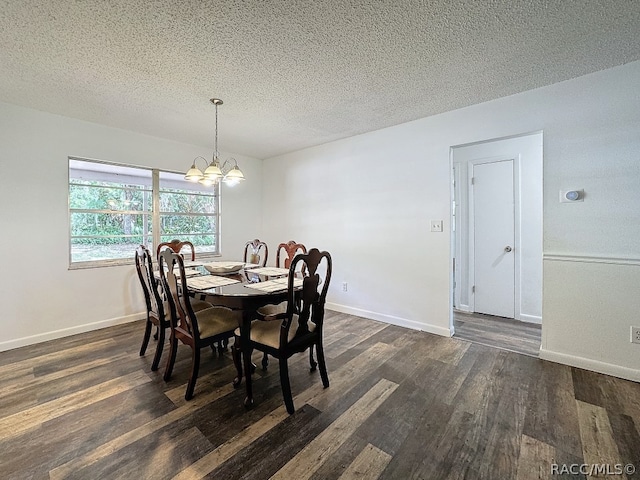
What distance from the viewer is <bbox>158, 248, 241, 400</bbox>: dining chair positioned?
6.28 feet

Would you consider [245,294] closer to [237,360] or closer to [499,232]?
[237,360]

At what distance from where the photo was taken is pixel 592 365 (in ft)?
7.57

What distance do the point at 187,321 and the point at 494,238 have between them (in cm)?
372

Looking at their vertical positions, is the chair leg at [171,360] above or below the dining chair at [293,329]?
below

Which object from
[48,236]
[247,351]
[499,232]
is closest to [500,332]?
[499,232]

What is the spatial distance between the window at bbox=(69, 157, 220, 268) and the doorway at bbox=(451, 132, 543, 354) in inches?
142

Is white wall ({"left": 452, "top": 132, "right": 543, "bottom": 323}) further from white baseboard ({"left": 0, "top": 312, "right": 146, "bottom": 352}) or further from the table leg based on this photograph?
white baseboard ({"left": 0, "top": 312, "right": 146, "bottom": 352})

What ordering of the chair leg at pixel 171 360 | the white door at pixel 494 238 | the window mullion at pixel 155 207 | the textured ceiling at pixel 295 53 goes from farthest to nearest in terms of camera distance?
the window mullion at pixel 155 207
the white door at pixel 494 238
the chair leg at pixel 171 360
the textured ceiling at pixel 295 53

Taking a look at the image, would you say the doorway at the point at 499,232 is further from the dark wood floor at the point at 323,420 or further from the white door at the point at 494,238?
the dark wood floor at the point at 323,420

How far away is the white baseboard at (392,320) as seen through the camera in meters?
3.12

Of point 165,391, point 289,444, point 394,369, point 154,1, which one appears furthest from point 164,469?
point 154,1

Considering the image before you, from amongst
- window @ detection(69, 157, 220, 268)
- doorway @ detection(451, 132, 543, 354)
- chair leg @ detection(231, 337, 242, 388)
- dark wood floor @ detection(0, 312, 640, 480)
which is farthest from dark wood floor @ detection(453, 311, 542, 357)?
window @ detection(69, 157, 220, 268)

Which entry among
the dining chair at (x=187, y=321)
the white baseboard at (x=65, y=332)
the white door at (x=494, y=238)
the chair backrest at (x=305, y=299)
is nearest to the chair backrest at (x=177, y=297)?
the dining chair at (x=187, y=321)

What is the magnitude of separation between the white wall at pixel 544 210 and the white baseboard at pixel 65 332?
2.47 meters
